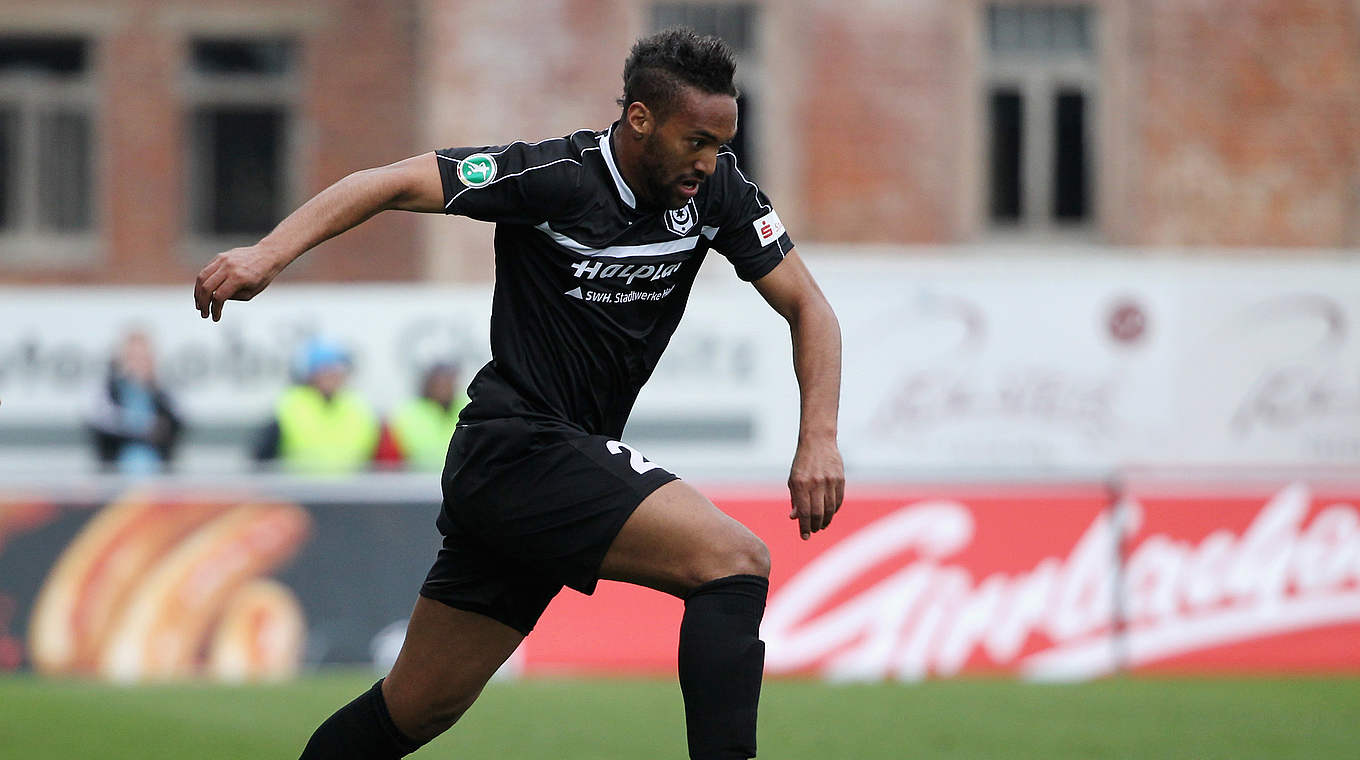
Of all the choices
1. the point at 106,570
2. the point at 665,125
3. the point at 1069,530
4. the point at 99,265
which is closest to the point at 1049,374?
the point at 1069,530

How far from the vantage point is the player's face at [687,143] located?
420 centimetres

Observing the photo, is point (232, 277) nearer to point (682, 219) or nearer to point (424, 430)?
point (682, 219)

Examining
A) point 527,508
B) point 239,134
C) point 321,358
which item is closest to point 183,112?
point 239,134

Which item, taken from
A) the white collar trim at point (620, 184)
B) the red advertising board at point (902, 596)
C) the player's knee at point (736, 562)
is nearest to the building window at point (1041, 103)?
the red advertising board at point (902, 596)

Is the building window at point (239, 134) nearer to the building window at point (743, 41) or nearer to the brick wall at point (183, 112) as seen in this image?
the brick wall at point (183, 112)

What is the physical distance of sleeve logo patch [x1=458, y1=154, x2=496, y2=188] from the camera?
13.9ft

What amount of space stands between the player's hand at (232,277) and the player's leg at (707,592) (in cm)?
97

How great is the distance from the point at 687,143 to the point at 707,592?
1021 mm

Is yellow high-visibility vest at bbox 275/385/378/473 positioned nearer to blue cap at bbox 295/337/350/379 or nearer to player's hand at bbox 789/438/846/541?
blue cap at bbox 295/337/350/379

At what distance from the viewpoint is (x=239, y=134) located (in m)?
17.9

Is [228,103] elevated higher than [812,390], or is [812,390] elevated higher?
[228,103]

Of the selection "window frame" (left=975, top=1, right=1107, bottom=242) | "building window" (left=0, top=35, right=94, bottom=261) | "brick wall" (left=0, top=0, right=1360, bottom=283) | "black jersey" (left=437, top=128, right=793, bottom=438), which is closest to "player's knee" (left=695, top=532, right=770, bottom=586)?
"black jersey" (left=437, top=128, right=793, bottom=438)

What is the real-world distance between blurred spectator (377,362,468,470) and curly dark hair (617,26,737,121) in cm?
680

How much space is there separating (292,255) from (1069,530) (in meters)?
6.94
